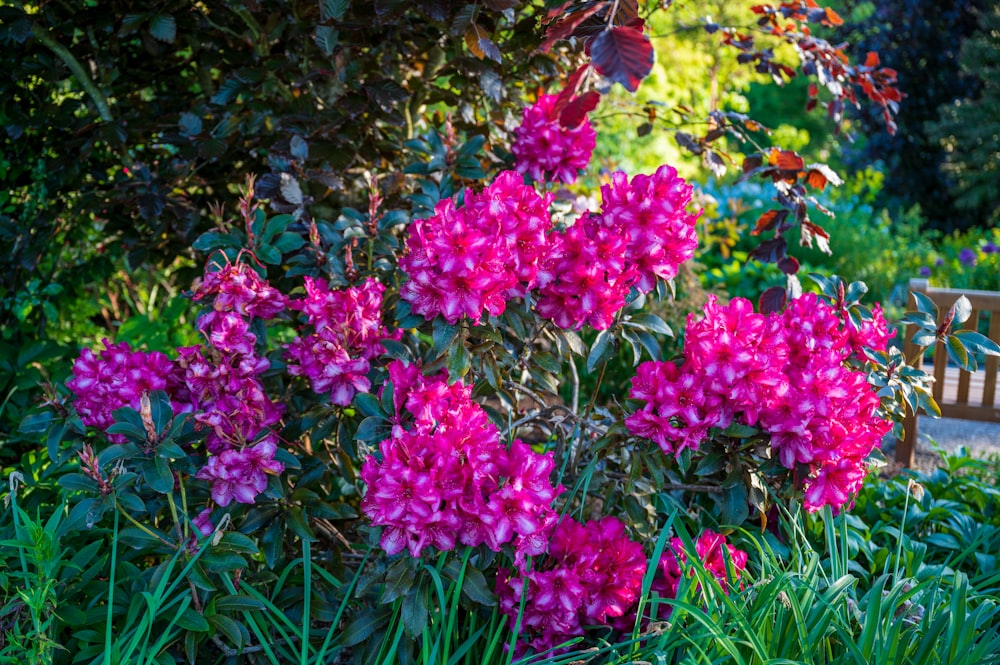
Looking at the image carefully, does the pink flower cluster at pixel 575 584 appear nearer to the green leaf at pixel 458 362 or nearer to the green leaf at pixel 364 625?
the green leaf at pixel 364 625

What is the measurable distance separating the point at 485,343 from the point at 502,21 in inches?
47.3

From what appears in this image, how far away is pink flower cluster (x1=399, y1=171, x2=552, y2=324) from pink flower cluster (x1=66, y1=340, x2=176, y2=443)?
64 centimetres

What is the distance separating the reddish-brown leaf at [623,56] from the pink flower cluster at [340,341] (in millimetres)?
931

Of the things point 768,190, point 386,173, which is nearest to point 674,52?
point 768,190

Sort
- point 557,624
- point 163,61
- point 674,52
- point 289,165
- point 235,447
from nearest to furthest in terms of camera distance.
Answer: point 557,624, point 235,447, point 289,165, point 163,61, point 674,52

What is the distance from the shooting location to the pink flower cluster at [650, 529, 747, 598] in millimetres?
1743

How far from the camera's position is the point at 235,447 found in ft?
5.84

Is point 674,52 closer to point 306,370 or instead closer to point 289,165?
point 289,165

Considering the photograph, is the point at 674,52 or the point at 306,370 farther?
the point at 674,52

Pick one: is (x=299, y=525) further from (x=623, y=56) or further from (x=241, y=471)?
(x=623, y=56)

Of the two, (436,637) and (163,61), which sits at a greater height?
(163,61)

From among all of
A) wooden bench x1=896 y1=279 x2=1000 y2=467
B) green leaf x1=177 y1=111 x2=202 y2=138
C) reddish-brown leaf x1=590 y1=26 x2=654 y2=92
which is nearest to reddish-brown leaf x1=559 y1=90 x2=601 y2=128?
reddish-brown leaf x1=590 y1=26 x2=654 y2=92

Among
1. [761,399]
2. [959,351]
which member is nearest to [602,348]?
[761,399]

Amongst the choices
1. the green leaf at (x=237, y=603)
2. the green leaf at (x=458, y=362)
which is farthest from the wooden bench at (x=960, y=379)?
the green leaf at (x=237, y=603)
